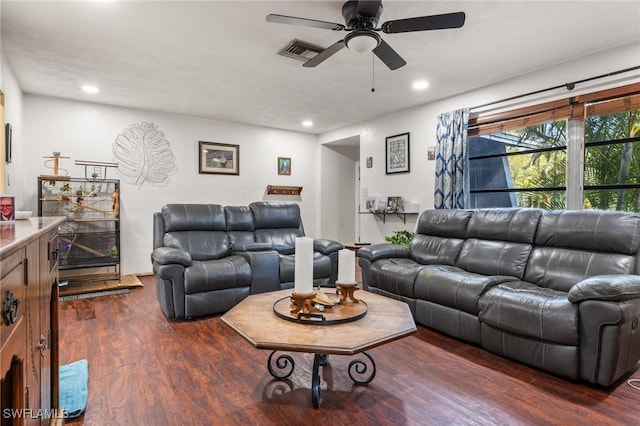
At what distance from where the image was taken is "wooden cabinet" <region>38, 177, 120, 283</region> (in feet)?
14.3

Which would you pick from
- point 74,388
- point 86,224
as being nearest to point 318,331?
point 74,388

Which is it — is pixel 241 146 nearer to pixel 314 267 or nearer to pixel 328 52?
pixel 314 267

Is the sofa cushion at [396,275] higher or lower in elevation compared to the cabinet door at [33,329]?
lower

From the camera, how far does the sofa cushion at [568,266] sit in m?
2.47

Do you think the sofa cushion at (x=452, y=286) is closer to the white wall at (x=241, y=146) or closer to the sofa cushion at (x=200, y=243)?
the white wall at (x=241, y=146)

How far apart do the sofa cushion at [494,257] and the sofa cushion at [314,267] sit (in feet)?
4.61

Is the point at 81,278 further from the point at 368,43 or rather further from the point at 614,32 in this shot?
the point at 614,32

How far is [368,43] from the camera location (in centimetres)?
231

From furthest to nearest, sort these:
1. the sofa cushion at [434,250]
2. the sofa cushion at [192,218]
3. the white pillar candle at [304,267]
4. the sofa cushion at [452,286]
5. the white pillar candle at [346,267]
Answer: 1. the sofa cushion at [192,218]
2. the sofa cushion at [434,250]
3. the sofa cushion at [452,286]
4. the white pillar candle at [346,267]
5. the white pillar candle at [304,267]

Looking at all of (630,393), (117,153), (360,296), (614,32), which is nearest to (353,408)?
(360,296)

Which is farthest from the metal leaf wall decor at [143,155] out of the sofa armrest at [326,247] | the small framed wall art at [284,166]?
the sofa armrest at [326,247]

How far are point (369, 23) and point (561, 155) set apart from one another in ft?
8.55

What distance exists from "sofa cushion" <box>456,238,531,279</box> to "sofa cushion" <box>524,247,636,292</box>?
7 cm

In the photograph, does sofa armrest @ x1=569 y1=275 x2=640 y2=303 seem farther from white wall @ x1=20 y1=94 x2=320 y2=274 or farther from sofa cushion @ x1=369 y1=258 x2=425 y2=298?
white wall @ x1=20 y1=94 x2=320 y2=274
